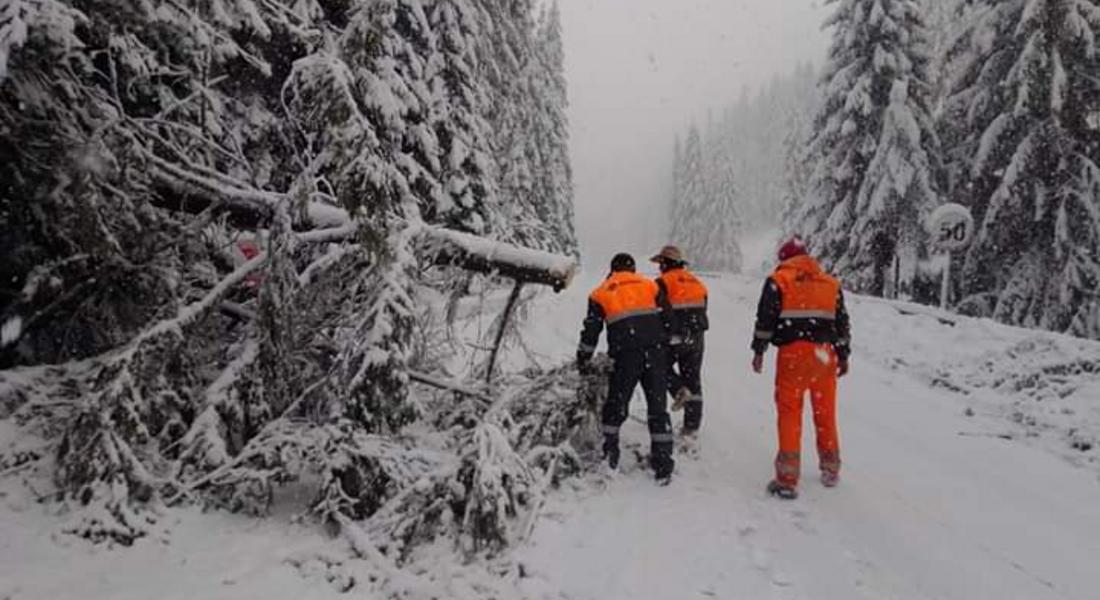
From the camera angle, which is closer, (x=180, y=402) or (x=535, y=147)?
(x=180, y=402)

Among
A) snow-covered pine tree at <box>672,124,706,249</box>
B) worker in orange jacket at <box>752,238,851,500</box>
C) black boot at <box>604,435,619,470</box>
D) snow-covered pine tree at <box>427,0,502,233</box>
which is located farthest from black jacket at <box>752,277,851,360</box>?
snow-covered pine tree at <box>672,124,706,249</box>

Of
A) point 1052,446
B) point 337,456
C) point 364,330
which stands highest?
point 364,330

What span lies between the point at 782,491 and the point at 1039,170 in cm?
1518

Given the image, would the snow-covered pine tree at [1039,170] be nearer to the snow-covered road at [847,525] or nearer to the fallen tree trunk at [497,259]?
the snow-covered road at [847,525]

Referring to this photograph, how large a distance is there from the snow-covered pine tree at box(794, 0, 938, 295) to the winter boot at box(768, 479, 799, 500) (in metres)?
17.8

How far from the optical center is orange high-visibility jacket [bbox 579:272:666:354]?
6281mm

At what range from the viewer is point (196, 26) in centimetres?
480

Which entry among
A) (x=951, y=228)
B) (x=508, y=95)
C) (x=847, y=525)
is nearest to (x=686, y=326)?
(x=847, y=525)

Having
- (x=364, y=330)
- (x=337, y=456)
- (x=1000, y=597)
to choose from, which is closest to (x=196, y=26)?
(x=364, y=330)

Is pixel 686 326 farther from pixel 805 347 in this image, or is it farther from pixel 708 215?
A: pixel 708 215

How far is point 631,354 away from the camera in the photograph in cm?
629

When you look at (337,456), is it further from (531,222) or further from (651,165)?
(651,165)

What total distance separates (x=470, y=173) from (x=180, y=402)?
8.64m

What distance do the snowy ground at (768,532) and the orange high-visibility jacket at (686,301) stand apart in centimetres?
121
